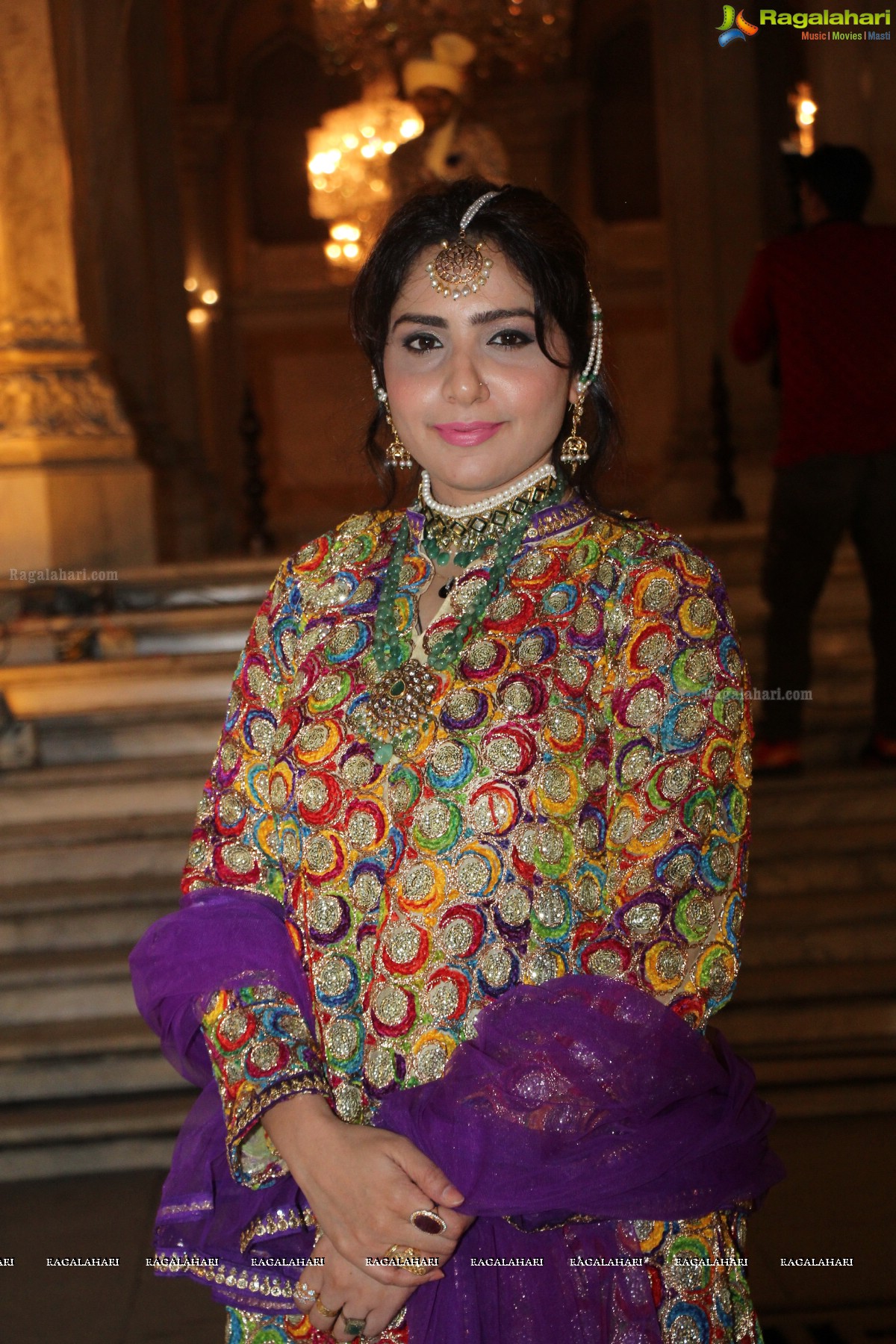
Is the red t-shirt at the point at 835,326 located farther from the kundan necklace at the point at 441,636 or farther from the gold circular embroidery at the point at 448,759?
the gold circular embroidery at the point at 448,759

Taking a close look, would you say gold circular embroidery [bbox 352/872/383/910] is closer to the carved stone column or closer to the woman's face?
the woman's face

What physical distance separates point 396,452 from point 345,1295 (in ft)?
3.26

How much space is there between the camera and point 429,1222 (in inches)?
52.5

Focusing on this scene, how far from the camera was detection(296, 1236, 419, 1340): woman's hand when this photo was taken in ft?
4.54

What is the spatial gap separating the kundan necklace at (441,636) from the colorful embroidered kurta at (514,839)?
15mm

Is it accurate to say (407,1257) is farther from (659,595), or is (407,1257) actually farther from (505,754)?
(659,595)

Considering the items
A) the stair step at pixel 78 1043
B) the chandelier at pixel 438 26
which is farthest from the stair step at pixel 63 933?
the chandelier at pixel 438 26

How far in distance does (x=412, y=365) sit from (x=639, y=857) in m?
0.61

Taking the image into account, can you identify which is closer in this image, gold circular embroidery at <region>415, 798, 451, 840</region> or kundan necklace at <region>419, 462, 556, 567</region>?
gold circular embroidery at <region>415, 798, 451, 840</region>

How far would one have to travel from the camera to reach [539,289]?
154cm

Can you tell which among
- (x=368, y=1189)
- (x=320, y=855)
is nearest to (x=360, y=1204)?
(x=368, y=1189)

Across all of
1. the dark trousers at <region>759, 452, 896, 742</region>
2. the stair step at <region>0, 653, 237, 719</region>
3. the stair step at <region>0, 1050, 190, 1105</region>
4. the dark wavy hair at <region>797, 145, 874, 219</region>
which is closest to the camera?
the stair step at <region>0, 1050, 190, 1105</region>

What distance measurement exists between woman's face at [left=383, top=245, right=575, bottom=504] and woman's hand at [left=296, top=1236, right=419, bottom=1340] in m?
0.84

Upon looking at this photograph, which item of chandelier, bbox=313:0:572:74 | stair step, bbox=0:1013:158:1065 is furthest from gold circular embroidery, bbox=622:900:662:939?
chandelier, bbox=313:0:572:74
